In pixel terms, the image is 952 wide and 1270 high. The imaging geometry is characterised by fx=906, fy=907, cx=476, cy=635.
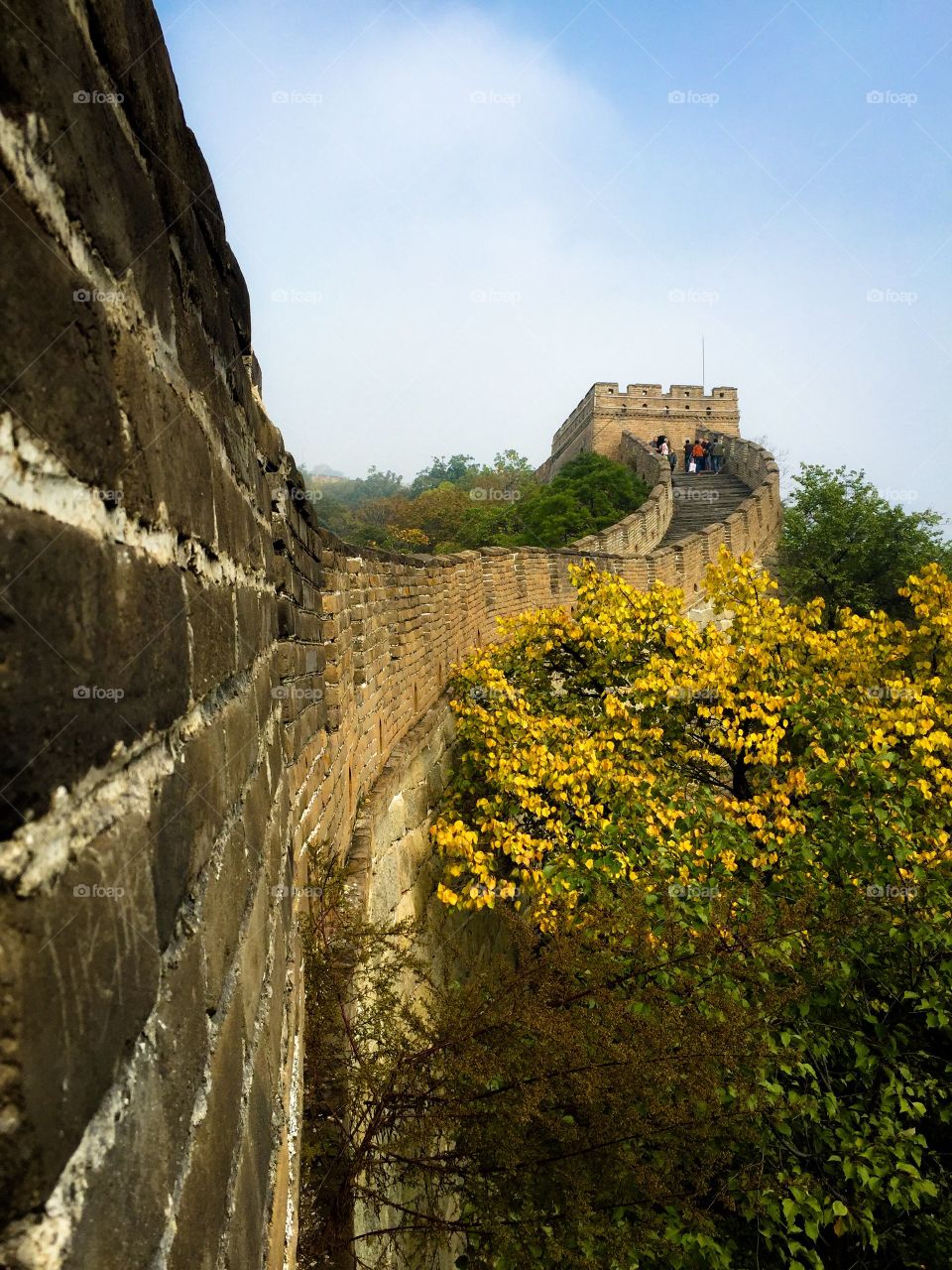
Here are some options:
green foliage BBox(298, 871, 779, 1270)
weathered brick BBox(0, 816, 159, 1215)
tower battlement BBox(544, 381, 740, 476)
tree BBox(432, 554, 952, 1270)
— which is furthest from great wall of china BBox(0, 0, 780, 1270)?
tower battlement BBox(544, 381, 740, 476)

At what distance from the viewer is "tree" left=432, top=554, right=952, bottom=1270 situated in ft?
12.7

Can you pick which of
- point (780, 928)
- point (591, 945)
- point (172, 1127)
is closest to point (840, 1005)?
point (780, 928)

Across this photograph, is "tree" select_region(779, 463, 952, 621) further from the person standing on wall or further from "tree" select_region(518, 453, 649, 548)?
the person standing on wall

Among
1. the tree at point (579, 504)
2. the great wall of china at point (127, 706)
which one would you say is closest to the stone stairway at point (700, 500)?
the tree at point (579, 504)

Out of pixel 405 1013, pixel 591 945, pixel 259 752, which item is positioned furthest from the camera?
pixel 591 945

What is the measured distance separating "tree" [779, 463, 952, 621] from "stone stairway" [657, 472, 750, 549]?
266 centimetres

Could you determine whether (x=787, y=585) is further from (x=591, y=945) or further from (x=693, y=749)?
(x=591, y=945)

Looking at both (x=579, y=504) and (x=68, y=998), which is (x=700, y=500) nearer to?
(x=579, y=504)

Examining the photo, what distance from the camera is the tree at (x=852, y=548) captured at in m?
20.4

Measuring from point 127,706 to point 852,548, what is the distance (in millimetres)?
22631

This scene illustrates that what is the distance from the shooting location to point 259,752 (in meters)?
1.69

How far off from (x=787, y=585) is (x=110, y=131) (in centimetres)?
2270

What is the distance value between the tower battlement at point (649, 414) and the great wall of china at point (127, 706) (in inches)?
1267

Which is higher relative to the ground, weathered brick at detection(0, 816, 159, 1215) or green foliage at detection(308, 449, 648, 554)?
green foliage at detection(308, 449, 648, 554)
